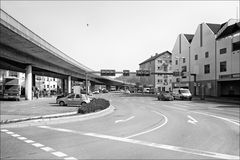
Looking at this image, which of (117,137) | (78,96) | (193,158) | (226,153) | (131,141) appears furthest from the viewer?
(78,96)

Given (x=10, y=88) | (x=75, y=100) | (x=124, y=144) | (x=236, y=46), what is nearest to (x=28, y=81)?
(x=10, y=88)

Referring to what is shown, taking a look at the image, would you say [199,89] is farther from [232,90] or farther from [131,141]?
[131,141]

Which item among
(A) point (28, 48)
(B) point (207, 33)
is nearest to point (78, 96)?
(A) point (28, 48)

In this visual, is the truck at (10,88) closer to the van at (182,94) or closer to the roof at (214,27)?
the van at (182,94)

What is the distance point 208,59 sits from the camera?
5631cm

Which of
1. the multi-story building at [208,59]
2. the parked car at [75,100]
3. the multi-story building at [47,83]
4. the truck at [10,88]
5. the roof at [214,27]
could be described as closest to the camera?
the parked car at [75,100]

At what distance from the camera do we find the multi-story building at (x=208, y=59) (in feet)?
159

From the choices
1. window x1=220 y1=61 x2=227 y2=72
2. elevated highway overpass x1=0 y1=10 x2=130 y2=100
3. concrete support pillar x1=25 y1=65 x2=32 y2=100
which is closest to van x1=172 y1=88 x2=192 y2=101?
window x1=220 y1=61 x2=227 y2=72

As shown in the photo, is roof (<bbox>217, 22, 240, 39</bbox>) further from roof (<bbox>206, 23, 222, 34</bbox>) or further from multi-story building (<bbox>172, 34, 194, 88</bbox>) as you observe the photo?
multi-story building (<bbox>172, 34, 194, 88</bbox>)

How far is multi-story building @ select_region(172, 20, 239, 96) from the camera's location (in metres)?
48.5

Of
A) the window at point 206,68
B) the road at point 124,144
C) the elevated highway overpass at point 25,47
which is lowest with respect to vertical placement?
the road at point 124,144

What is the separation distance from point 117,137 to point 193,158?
13.4ft

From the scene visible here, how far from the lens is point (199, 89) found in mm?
61781

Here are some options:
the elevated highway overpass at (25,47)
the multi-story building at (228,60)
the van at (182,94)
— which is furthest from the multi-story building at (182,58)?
the elevated highway overpass at (25,47)
